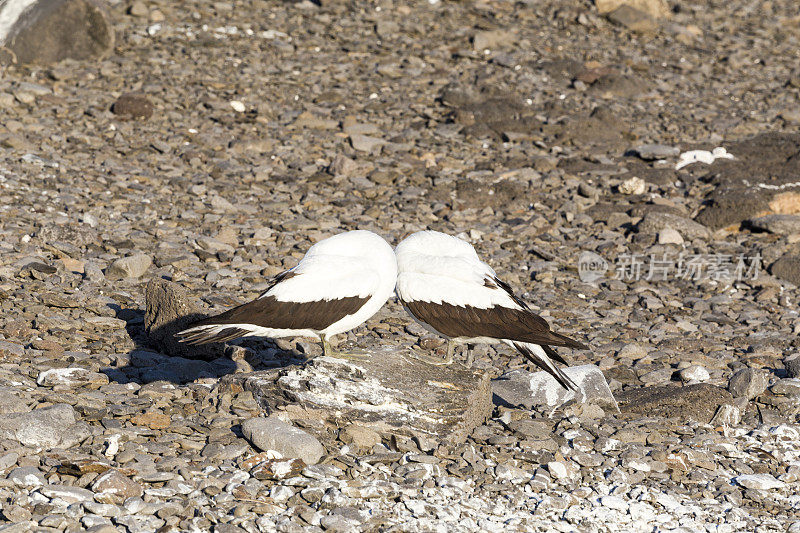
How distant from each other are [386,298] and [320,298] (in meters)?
0.55

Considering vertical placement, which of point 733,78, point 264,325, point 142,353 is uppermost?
point 264,325

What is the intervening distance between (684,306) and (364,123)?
19.8 feet

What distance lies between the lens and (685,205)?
12.7 m

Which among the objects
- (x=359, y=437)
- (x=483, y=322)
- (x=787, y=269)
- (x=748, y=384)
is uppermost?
(x=483, y=322)

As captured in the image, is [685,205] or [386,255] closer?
[386,255]

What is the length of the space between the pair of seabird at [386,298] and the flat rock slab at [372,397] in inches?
12.5

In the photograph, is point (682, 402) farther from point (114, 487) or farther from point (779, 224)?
point (779, 224)

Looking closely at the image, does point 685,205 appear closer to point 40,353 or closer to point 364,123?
point 364,123

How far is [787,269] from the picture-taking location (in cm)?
1088

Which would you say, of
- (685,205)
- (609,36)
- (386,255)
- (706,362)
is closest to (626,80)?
(609,36)

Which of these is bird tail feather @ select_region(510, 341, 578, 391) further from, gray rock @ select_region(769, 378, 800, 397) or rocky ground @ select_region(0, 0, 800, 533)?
gray rock @ select_region(769, 378, 800, 397)

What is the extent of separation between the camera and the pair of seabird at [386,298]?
6.42 metres

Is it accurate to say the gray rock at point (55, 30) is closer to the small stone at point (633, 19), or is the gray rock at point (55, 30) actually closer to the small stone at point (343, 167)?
the small stone at point (343, 167)

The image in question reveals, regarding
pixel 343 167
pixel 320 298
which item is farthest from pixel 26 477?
pixel 343 167
